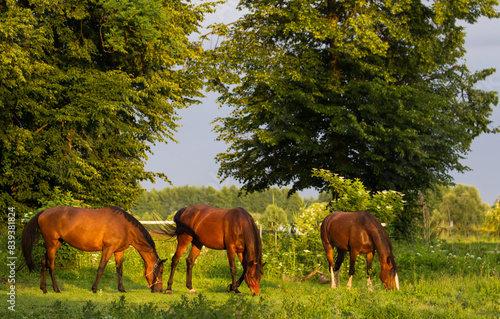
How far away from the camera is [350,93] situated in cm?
2558

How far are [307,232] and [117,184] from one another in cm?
995

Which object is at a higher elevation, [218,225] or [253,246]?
[218,225]

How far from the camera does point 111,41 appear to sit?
21.0 m

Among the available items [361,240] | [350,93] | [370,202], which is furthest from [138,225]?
[350,93]

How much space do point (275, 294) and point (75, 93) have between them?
13.2 metres

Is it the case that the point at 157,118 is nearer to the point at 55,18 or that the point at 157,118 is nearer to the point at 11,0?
the point at 55,18

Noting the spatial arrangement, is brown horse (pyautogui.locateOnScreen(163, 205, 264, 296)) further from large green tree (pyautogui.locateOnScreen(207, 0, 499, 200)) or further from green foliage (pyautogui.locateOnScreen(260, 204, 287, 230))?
large green tree (pyautogui.locateOnScreen(207, 0, 499, 200))

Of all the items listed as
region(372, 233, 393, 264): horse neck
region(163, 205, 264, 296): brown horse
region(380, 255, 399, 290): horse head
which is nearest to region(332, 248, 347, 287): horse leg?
region(372, 233, 393, 264): horse neck

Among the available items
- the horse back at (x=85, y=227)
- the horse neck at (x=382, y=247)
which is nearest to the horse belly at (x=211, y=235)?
the horse back at (x=85, y=227)

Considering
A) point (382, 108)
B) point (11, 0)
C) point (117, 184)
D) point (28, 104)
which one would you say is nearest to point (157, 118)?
point (117, 184)

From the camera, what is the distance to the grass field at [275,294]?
24.9 ft

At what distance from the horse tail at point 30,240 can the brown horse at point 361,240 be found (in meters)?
6.04

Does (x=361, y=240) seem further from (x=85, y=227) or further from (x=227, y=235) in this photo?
(x=85, y=227)

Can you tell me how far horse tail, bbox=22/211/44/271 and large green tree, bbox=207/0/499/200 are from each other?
14.1 m
